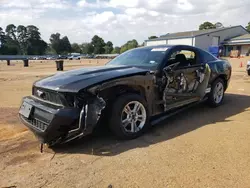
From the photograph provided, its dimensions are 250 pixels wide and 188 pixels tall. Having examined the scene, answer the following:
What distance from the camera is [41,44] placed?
12106 cm

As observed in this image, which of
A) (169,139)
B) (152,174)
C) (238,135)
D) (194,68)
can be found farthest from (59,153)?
(194,68)

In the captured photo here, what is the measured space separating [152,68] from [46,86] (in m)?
1.81

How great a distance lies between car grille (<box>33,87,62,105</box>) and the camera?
11.7 ft

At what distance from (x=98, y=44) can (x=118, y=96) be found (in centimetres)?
11968

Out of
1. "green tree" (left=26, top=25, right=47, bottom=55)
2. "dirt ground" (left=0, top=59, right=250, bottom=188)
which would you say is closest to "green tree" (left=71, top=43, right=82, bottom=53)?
"green tree" (left=26, top=25, right=47, bottom=55)

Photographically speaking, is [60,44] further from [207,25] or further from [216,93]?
[216,93]

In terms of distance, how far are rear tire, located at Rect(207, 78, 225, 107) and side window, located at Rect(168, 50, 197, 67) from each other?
33.4 inches

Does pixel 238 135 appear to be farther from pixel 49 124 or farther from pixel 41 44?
pixel 41 44

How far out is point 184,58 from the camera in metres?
5.47

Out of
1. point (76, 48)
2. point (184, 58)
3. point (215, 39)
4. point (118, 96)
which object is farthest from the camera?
point (76, 48)

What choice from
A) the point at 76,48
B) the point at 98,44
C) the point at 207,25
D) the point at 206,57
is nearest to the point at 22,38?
the point at 76,48

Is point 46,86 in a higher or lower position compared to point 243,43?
lower

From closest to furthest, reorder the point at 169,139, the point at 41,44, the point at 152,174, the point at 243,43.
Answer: the point at 152,174 → the point at 169,139 → the point at 243,43 → the point at 41,44

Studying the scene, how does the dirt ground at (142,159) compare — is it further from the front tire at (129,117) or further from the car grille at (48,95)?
the car grille at (48,95)
